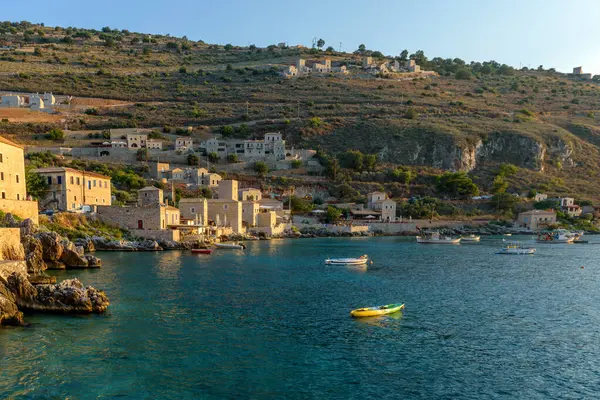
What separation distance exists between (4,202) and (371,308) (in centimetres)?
2531

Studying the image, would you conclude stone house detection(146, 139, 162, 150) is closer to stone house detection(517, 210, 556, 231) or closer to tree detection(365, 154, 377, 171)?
tree detection(365, 154, 377, 171)

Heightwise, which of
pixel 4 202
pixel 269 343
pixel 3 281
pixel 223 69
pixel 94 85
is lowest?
pixel 269 343

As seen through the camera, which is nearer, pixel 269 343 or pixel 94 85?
pixel 269 343

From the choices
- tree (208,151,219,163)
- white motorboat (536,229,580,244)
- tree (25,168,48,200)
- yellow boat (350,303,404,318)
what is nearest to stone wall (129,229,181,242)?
tree (25,168,48,200)

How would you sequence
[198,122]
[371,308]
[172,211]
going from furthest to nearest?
[198,122] < [172,211] < [371,308]

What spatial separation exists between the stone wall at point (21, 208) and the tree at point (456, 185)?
193ft

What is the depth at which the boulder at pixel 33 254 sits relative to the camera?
26545mm

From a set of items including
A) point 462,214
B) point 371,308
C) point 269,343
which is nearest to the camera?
point 269,343

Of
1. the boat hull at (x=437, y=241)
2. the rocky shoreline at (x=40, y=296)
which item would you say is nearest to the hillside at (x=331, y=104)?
the boat hull at (x=437, y=241)

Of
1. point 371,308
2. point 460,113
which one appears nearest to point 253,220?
point 371,308

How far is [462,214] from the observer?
7125 centimetres

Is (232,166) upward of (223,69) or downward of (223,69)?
downward

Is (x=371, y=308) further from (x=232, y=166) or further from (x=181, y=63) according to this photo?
(x=181, y=63)

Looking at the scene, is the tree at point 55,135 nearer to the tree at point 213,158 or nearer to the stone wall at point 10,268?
the tree at point 213,158
